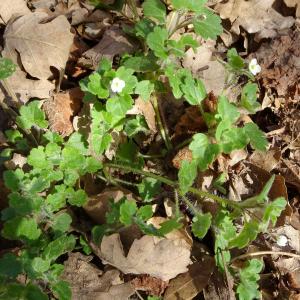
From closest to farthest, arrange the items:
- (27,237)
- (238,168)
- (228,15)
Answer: (27,237) → (238,168) → (228,15)

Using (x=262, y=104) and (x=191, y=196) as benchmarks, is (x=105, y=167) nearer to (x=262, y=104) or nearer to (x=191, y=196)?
(x=191, y=196)

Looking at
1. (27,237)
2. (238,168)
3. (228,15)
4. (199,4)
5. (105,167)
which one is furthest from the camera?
(228,15)

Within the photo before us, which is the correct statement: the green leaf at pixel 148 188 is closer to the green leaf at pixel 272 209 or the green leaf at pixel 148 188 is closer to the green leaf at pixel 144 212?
the green leaf at pixel 144 212

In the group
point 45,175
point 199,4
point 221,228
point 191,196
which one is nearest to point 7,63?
point 45,175

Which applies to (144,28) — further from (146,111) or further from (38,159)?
(38,159)

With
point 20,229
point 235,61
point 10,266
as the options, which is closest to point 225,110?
point 235,61
